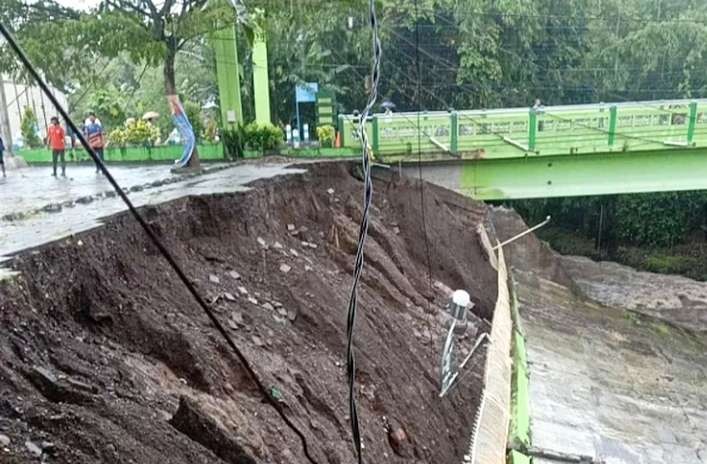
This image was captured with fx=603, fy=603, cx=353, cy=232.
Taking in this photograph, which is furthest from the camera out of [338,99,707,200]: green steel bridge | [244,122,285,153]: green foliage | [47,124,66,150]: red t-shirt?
[244,122,285,153]: green foliage

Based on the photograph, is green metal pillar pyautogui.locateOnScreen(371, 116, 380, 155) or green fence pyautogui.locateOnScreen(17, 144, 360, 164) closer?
green metal pillar pyautogui.locateOnScreen(371, 116, 380, 155)

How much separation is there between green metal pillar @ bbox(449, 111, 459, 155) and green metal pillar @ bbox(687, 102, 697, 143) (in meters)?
6.37

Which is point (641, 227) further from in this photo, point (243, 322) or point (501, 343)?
point (243, 322)

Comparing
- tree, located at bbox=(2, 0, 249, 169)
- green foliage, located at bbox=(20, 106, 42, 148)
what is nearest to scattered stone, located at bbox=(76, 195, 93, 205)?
tree, located at bbox=(2, 0, 249, 169)

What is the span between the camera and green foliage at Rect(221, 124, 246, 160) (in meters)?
17.8

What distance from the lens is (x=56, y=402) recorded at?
3.61 meters

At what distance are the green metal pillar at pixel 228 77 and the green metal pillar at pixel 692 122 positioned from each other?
12940 mm

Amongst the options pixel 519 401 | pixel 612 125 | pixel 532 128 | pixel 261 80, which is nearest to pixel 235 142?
pixel 261 80

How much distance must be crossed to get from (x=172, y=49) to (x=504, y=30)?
18.2 meters

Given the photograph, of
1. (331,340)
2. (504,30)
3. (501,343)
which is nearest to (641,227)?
(504,30)

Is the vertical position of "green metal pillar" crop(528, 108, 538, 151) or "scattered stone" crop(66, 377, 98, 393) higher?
"green metal pillar" crop(528, 108, 538, 151)

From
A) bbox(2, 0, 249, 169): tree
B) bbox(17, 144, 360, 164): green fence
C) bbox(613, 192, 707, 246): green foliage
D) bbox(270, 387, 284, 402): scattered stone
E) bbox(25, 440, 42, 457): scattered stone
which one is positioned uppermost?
bbox(2, 0, 249, 169): tree

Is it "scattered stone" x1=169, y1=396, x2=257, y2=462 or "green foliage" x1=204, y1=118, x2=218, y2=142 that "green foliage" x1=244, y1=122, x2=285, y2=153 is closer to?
"green foliage" x1=204, y1=118, x2=218, y2=142

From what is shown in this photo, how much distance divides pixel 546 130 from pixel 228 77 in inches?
378
